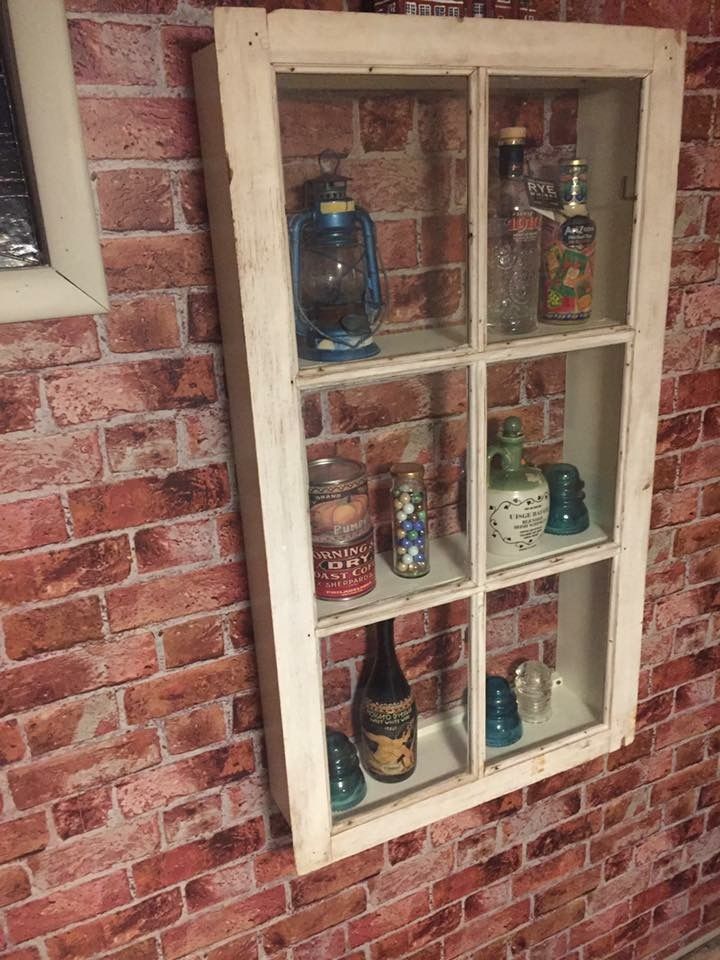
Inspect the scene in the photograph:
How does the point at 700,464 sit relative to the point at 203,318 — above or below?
below

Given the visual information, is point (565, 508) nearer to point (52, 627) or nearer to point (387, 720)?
point (387, 720)

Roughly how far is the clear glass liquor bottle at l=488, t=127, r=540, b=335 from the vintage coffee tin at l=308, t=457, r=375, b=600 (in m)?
0.31

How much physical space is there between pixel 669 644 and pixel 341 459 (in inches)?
35.0

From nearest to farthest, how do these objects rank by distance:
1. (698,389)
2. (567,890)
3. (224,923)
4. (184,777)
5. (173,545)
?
(173,545), (184,777), (224,923), (698,389), (567,890)

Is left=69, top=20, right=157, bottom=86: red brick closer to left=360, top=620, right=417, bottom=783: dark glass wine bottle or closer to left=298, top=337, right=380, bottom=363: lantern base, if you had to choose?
left=298, top=337, right=380, bottom=363: lantern base

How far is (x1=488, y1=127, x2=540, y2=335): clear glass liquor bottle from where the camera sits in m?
1.11

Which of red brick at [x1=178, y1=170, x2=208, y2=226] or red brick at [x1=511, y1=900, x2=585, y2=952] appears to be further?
red brick at [x1=511, y1=900, x2=585, y2=952]

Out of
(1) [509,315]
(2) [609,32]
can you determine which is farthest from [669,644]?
(2) [609,32]

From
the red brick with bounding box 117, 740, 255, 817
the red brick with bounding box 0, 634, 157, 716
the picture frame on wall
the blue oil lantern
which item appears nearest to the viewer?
the picture frame on wall

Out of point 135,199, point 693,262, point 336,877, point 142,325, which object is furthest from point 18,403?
point 693,262

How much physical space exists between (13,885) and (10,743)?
0.23 m

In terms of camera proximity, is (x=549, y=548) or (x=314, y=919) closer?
(x=549, y=548)

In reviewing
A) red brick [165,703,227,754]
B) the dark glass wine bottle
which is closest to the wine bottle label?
the dark glass wine bottle

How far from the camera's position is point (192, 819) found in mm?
1275
